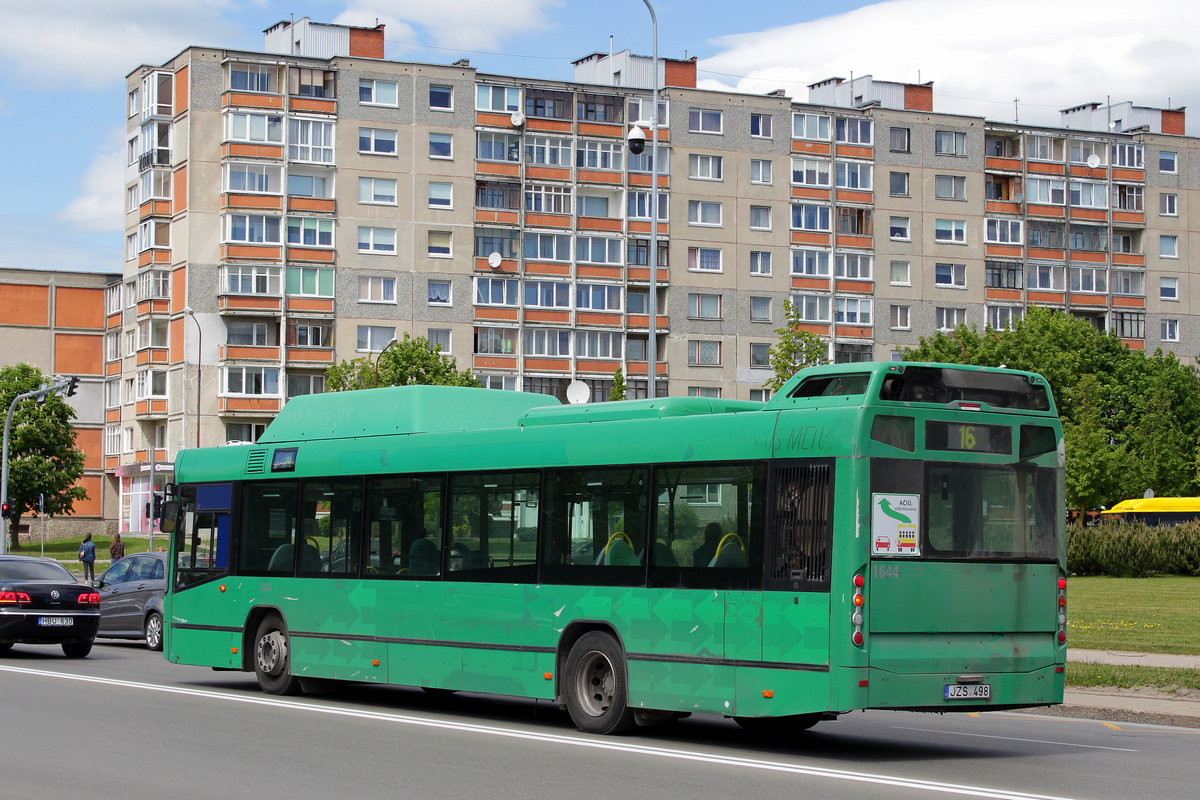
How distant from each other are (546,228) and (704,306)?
9.60m

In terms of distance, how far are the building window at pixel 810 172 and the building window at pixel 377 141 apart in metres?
22.1

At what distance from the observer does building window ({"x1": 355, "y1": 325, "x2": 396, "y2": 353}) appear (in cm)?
7519

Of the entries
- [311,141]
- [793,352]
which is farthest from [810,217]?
[793,352]

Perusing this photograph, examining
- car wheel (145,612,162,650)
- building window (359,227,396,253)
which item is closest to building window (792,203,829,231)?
building window (359,227,396,253)

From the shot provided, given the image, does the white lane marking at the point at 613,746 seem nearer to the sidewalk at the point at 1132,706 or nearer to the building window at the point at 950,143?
the sidewalk at the point at 1132,706

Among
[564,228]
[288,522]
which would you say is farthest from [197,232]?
[288,522]

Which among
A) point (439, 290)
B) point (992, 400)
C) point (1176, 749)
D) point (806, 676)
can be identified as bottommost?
point (1176, 749)

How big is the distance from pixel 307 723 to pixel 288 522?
3713 millimetres

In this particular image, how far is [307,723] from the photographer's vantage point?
13844mm

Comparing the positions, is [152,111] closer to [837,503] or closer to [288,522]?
[288,522]

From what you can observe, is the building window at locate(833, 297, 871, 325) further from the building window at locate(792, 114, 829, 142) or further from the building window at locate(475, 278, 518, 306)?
the building window at locate(475, 278, 518, 306)

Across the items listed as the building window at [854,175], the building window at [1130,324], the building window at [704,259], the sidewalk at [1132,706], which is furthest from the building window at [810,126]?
the sidewalk at [1132,706]

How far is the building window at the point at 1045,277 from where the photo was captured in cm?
8888

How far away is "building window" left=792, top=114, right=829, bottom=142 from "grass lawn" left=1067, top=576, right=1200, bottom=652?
44.7 metres
